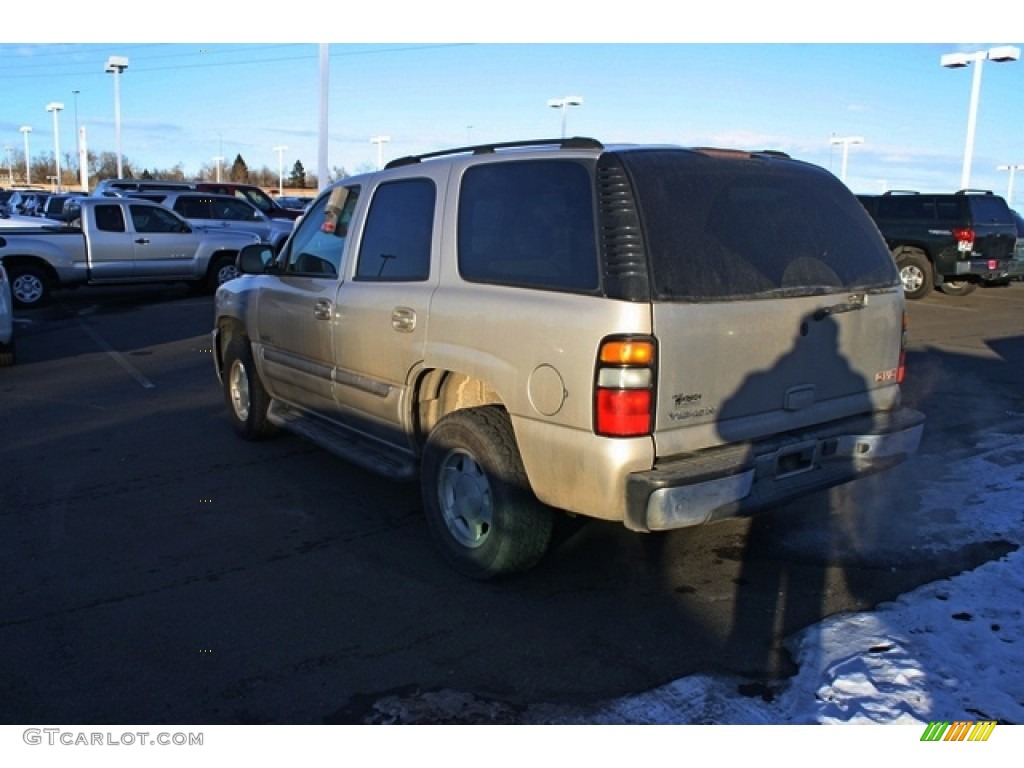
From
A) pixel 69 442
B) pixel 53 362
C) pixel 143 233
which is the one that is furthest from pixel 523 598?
pixel 143 233

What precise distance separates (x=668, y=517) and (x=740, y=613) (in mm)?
773

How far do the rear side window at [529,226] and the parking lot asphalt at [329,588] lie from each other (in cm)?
148

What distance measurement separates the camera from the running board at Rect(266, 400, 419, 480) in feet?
15.9

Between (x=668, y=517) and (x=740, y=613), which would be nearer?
(x=668, y=517)

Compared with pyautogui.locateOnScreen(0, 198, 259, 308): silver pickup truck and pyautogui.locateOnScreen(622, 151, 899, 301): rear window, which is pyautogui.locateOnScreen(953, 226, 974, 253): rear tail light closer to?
pyautogui.locateOnScreen(0, 198, 259, 308): silver pickup truck

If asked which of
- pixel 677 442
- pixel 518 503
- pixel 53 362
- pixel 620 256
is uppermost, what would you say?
pixel 620 256

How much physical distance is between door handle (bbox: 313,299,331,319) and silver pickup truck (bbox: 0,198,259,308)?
11.7 meters

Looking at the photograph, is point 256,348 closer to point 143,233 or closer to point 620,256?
point 620,256

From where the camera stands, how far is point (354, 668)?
351 centimetres

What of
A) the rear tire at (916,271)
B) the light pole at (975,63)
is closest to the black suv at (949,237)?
the rear tire at (916,271)

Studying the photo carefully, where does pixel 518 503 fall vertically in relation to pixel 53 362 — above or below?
above

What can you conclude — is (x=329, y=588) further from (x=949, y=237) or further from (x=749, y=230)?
(x=949, y=237)

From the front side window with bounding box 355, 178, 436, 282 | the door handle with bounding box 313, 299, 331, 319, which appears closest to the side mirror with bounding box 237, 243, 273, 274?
the door handle with bounding box 313, 299, 331, 319

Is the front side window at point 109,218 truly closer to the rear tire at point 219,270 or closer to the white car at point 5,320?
the rear tire at point 219,270
